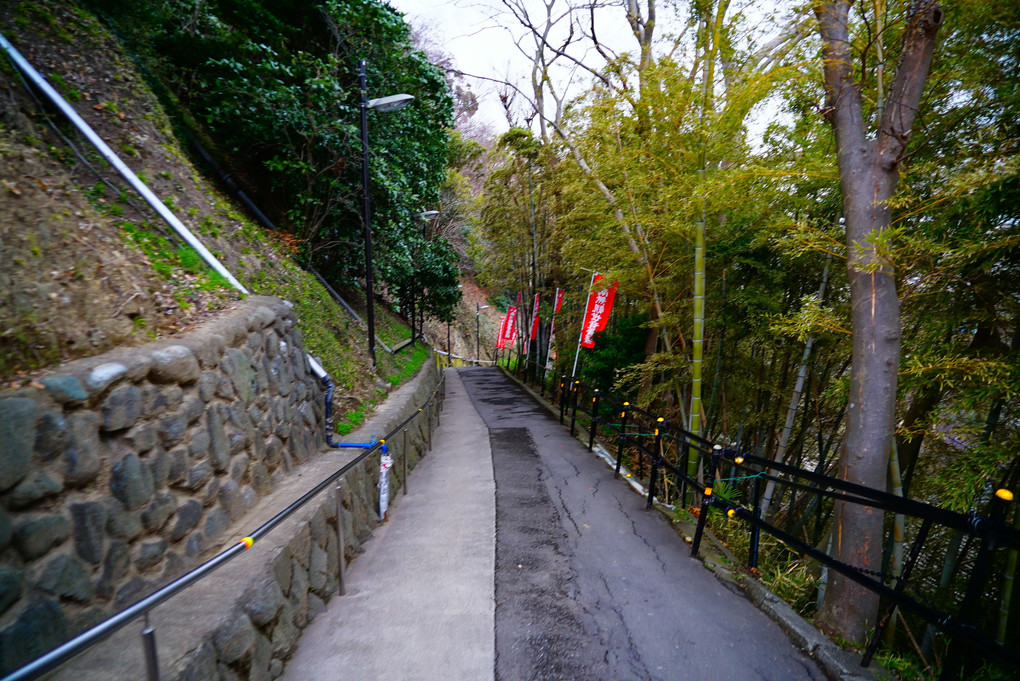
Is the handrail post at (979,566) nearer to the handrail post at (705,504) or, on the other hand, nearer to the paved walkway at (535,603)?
the paved walkway at (535,603)

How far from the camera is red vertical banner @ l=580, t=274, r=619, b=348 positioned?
877 centimetres

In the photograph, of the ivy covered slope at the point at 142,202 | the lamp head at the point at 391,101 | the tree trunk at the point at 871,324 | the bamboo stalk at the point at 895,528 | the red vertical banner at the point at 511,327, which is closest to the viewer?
the ivy covered slope at the point at 142,202

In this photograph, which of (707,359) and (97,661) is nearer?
(97,661)

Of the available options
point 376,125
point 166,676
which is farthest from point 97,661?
point 376,125

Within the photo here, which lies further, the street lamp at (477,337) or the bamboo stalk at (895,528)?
the street lamp at (477,337)

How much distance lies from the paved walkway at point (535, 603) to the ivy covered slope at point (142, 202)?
218cm

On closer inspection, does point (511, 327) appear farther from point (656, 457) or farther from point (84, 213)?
point (84, 213)

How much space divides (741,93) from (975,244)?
7.67 feet

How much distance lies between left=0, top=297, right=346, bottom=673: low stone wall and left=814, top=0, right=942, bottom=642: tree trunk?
354 centimetres

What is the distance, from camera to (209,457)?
3.04 m

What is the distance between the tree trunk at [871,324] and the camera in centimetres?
316

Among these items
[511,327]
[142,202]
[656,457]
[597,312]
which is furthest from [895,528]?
[511,327]

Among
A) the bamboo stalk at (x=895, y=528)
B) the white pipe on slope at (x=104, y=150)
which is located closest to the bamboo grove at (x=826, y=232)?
the bamboo stalk at (x=895, y=528)

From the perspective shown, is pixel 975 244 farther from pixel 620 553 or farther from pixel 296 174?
pixel 296 174
